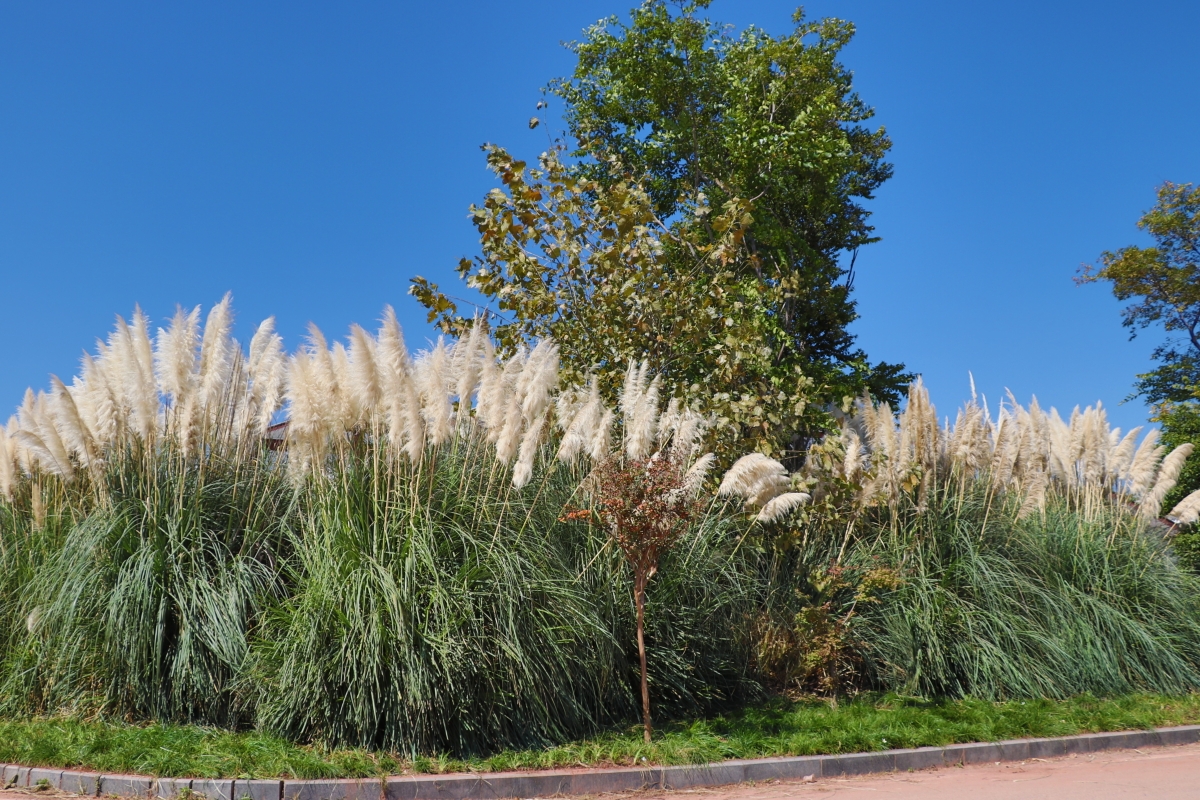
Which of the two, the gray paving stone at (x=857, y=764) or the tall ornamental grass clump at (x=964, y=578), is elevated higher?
the tall ornamental grass clump at (x=964, y=578)

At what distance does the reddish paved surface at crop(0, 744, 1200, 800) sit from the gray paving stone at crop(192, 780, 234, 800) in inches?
30.3

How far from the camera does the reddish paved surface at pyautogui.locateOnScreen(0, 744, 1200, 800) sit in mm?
5258

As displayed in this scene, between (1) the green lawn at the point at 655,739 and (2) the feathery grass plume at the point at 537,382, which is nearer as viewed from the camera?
(1) the green lawn at the point at 655,739

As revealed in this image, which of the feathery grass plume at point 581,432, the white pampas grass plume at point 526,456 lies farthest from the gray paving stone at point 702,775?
the feathery grass plume at point 581,432

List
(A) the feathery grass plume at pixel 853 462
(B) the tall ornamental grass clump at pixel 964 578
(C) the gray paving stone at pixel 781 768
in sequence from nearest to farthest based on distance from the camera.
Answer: (C) the gray paving stone at pixel 781 768 → (B) the tall ornamental grass clump at pixel 964 578 → (A) the feathery grass plume at pixel 853 462

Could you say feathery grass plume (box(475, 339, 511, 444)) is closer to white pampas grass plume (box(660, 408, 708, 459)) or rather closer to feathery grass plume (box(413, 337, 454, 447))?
feathery grass plume (box(413, 337, 454, 447))

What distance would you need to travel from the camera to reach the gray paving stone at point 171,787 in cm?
495

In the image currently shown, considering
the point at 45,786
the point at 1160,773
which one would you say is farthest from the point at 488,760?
the point at 1160,773

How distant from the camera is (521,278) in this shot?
10414 mm

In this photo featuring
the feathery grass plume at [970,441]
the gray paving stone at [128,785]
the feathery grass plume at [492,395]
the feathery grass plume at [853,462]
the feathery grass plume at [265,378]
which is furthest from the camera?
the feathery grass plume at [970,441]

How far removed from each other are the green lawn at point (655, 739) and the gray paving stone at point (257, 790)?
5.3 inches

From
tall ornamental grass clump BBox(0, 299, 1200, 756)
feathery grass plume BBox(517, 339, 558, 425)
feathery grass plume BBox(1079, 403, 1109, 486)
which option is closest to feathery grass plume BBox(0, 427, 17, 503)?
tall ornamental grass clump BBox(0, 299, 1200, 756)

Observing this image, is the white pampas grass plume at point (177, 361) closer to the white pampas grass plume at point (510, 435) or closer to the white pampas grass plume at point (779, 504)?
the white pampas grass plume at point (510, 435)

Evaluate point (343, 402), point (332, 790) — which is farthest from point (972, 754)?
point (343, 402)
